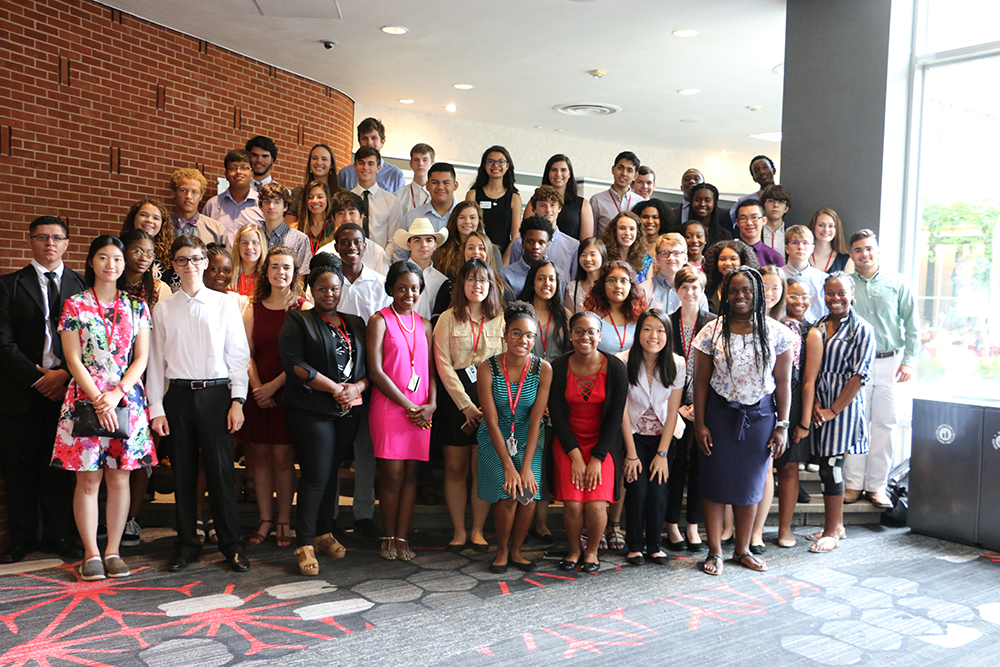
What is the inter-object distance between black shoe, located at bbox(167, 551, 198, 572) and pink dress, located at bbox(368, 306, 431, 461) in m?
1.07

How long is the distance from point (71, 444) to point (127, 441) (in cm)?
25

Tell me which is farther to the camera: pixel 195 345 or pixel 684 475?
pixel 684 475

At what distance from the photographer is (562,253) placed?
213 inches

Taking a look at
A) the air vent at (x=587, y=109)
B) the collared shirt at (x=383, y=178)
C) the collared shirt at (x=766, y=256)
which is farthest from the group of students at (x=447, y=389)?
the air vent at (x=587, y=109)

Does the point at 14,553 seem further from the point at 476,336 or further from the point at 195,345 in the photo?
the point at 476,336

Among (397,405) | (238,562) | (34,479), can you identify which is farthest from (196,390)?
(34,479)

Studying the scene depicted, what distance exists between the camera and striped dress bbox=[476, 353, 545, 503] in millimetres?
3984

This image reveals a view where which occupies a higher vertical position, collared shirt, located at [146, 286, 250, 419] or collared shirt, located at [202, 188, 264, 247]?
collared shirt, located at [202, 188, 264, 247]

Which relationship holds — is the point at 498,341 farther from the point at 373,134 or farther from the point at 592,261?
the point at 373,134

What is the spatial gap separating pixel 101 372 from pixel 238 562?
114cm

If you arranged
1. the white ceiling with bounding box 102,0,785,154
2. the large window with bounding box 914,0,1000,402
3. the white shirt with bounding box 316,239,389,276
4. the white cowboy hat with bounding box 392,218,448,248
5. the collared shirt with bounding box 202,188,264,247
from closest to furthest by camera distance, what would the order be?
the white cowboy hat with bounding box 392,218,448,248 → the white shirt with bounding box 316,239,389,276 → the collared shirt with bounding box 202,188,264,247 → the large window with bounding box 914,0,1000,402 → the white ceiling with bounding box 102,0,785,154

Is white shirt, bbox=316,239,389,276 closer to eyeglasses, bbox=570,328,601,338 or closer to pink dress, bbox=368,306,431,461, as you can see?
pink dress, bbox=368,306,431,461

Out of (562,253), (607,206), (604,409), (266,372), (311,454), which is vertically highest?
(607,206)

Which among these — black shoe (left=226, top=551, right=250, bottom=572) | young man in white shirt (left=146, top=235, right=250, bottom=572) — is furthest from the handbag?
black shoe (left=226, top=551, right=250, bottom=572)
